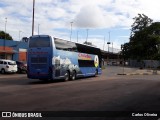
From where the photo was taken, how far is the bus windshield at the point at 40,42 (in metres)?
25.8

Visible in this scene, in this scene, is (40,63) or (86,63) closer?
(40,63)

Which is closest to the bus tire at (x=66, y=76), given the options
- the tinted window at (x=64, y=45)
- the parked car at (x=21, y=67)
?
the tinted window at (x=64, y=45)

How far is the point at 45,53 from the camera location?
25.8m

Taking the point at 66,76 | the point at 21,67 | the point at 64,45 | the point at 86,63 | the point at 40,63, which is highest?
the point at 64,45

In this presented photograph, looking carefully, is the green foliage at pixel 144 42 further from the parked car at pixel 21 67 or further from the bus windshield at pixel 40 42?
the bus windshield at pixel 40 42

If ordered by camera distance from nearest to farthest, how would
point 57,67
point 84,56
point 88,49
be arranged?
1. point 57,67
2. point 84,56
3. point 88,49

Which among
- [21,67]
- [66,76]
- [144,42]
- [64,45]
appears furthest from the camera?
[144,42]

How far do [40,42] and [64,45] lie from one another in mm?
2827

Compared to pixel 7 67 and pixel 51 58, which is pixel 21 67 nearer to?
pixel 7 67

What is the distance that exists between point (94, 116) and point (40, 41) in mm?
15934

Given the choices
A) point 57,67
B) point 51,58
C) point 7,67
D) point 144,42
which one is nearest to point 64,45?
point 57,67

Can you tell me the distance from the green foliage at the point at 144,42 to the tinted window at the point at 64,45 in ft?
266

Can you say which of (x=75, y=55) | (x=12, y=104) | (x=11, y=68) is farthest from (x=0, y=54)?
(x=12, y=104)

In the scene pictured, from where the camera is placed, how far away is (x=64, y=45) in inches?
1115
